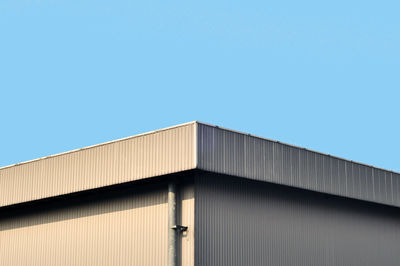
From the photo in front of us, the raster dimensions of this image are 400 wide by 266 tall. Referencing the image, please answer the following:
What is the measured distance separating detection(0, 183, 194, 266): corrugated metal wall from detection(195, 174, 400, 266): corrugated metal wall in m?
0.91

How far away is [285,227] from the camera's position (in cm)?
2923

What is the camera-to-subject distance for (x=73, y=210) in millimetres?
30219

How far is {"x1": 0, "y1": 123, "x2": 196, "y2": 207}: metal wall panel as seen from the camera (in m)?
26.4

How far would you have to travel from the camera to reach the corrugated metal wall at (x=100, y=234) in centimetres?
2712

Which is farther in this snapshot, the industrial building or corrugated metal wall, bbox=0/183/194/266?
corrugated metal wall, bbox=0/183/194/266

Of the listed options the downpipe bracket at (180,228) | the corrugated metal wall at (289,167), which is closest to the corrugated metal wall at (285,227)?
the downpipe bracket at (180,228)

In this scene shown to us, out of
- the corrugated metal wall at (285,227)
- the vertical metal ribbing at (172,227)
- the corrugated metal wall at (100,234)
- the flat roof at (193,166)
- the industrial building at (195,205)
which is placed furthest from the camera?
the corrugated metal wall at (100,234)

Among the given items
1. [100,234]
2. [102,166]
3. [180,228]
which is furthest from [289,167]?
[100,234]

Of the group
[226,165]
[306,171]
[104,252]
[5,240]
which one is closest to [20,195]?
[5,240]

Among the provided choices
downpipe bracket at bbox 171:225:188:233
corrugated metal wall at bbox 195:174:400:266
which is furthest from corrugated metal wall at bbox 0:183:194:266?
corrugated metal wall at bbox 195:174:400:266

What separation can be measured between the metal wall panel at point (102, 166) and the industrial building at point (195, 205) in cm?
4

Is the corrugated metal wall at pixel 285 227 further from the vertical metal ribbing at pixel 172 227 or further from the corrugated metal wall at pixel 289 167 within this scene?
the vertical metal ribbing at pixel 172 227

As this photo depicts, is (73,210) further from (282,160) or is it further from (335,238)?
(335,238)

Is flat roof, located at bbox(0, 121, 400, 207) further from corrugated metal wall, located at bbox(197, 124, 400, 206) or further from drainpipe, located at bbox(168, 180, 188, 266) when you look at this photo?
drainpipe, located at bbox(168, 180, 188, 266)
